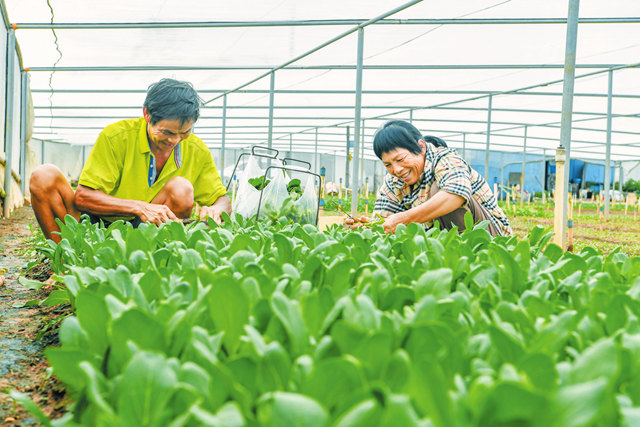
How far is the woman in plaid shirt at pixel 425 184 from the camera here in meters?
3.46

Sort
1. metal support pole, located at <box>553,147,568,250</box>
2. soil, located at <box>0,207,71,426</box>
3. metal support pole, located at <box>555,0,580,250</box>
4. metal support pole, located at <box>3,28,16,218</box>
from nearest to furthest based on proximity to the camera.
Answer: soil, located at <box>0,207,71,426</box> < metal support pole, located at <box>553,147,568,250</box> < metal support pole, located at <box>555,0,580,250</box> < metal support pole, located at <box>3,28,16,218</box>

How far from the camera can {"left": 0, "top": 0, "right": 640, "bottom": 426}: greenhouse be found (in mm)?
826

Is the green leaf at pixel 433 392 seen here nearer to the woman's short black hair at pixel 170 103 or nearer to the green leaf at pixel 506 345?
the green leaf at pixel 506 345

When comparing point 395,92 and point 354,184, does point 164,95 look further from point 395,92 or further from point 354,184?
point 395,92

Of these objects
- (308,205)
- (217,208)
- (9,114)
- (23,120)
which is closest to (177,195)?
(217,208)

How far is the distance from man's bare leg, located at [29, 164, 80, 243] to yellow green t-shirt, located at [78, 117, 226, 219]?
6.6 inches

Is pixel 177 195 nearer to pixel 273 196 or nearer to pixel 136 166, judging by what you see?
pixel 136 166

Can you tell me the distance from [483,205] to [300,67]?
683 centimetres

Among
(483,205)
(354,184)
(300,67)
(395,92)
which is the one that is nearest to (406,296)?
(483,205)

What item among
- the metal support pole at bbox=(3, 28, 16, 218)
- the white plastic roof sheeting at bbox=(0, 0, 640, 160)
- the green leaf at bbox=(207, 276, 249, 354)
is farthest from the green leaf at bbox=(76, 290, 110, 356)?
the metal support pole at bbox=(3, 28, 16, 218)

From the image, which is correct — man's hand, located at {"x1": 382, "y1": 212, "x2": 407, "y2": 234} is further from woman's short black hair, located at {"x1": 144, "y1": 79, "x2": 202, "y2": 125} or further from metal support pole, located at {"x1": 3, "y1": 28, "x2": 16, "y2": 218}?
metal support pole, located at {"x1": 3, "y1": 28, "x2": 16, "y2": 218}

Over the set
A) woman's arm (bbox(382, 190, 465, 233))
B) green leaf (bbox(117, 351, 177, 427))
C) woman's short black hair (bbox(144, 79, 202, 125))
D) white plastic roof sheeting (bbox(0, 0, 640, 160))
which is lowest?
green leaf (bbox(117, 351, 177, 427))

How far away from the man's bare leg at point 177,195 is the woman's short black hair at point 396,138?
4.21 feet

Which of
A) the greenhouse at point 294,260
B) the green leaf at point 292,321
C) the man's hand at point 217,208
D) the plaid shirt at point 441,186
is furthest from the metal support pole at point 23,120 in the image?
the green leaf at point 292,321
